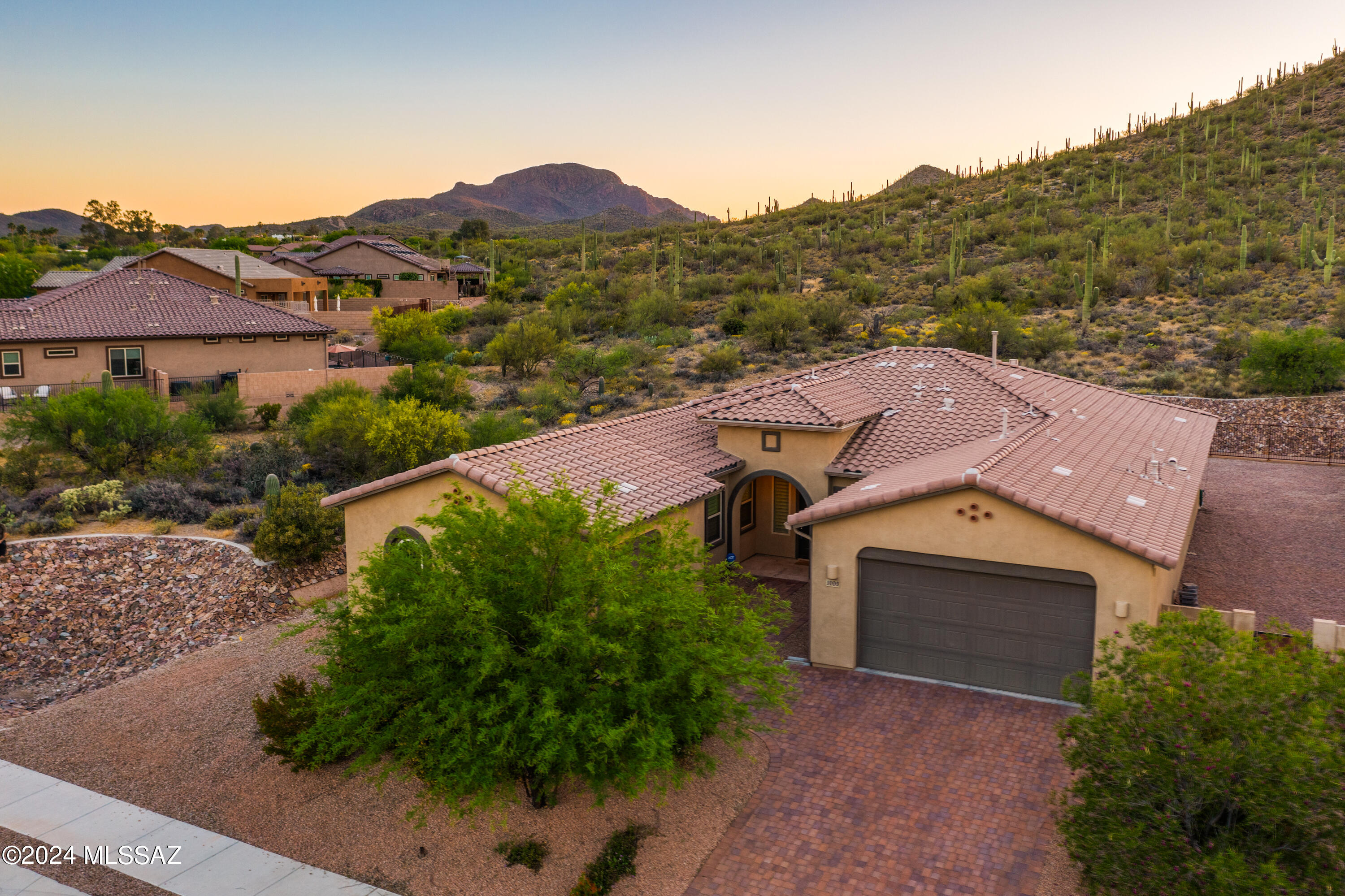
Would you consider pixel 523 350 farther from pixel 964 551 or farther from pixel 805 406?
pixel 964 551

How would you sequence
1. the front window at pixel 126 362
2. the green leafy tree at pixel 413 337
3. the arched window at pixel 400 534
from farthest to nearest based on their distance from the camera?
the green leafy tree at pixel 413 337
the front window at pixel 126 362
the arched window at pixel 400 534

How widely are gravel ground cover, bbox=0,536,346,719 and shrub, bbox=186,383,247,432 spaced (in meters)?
12.6

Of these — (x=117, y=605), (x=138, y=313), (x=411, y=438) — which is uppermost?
(x=138, y=313)

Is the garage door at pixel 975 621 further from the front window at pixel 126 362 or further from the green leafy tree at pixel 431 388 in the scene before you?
the front window at pixel 126 362

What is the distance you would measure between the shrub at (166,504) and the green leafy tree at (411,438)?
4446 mm

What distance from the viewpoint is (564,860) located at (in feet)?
34.3

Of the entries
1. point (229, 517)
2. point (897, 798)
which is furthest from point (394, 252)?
point (897, 798)

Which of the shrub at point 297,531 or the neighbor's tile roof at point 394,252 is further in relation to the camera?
the neighbor's tile roof at point 394,252

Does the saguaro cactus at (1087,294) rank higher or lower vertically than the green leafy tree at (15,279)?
lower

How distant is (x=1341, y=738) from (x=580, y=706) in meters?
6.72

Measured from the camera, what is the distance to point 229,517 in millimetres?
23266

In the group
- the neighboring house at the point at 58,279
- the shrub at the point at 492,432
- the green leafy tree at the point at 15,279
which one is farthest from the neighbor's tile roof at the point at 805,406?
the neighboring house at the point at 58,279

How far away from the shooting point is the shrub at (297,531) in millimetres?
20406

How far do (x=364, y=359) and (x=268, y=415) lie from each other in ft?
44.0
